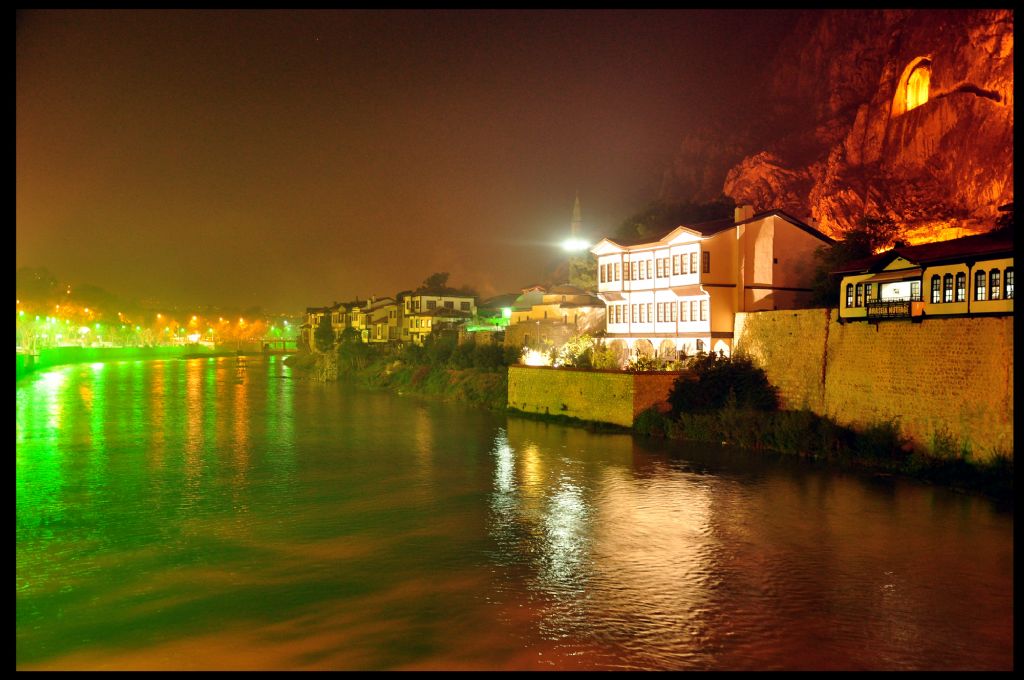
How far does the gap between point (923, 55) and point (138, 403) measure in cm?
5382

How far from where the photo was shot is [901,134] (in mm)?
50125

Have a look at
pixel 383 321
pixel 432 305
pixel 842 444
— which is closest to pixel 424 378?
pixel 432 305

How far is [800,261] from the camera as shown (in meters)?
30.9

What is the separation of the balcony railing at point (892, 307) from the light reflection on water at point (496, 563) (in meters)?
4.89

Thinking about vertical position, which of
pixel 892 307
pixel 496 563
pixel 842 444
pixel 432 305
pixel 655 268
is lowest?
pixel 496 563

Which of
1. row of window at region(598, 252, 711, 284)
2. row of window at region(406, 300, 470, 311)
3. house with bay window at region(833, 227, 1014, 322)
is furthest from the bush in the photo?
row of window at region(406, 300, 470, 311)

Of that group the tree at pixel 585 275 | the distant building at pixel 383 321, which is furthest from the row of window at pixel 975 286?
the distant building at pixel 383 321

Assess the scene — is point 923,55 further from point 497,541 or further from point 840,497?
point 497,541

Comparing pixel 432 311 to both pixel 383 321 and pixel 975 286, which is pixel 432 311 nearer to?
pixel 383 321

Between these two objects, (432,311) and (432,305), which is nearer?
(432,311)

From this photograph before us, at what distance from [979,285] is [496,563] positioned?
13953 millimetres

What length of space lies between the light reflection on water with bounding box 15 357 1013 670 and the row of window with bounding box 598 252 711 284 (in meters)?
8.98

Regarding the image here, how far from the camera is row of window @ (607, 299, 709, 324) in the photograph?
30.3m

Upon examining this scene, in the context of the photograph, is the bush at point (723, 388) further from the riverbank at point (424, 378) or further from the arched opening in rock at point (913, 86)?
the arched opening in rock at point (913, 86)
